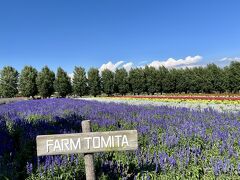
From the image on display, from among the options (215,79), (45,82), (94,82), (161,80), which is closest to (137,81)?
(161,80)

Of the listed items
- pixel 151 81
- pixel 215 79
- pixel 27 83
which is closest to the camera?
pixel 215 79

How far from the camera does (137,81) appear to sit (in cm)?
6481

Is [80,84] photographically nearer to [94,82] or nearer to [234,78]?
[94,82]

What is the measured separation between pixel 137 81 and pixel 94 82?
8936 millimetres

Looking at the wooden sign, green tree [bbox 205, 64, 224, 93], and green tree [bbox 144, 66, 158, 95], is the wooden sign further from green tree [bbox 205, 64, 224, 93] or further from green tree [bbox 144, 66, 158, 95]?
green tree [bbox 144, 66, 158, 95]

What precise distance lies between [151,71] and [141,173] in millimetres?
61565

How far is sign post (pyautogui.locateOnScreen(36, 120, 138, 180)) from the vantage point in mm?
3729

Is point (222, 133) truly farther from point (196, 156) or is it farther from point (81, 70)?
point (81, 70)

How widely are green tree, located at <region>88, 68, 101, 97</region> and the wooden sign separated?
61.7 metres

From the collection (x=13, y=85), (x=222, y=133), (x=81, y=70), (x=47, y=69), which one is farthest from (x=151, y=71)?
(x=222, y=133)

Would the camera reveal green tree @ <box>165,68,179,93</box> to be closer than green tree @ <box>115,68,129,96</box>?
Yes

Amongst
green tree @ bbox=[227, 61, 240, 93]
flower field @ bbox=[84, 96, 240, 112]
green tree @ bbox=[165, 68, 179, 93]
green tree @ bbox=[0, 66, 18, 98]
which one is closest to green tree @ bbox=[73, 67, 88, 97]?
green tree @ bbox=[0, 66, 18, 98]

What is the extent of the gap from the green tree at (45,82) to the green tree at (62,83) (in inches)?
40.6

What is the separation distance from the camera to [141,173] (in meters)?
4.91
